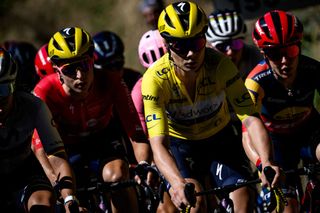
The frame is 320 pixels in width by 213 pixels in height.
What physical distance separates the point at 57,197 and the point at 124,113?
1.66 meters

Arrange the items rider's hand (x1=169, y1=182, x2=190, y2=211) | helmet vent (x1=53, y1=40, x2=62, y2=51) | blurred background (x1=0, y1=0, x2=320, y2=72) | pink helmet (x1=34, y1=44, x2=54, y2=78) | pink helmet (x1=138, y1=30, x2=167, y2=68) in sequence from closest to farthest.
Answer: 1. rider's hand (x1=169, y1=182, x2=190, y2=211)
2. helmet vent (x1=53, y1=40, x2=62, y2=51)
3. pink helmet (x1=138, y1=30, x2=167, y2=68)
4. pink helmet (x1=34, y1=44, x2=54, y2=78)
5. blurred background (x1=0, y1=0, x2=320, y2=72)

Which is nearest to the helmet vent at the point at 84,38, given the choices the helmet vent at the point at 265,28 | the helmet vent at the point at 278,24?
the helmet vent at the point at 265,28

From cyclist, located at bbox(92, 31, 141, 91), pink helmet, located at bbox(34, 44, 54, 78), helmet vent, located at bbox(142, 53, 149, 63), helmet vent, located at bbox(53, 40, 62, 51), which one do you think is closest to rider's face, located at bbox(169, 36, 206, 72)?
helmet vent, located at bbox(53, 40, 62, 51)

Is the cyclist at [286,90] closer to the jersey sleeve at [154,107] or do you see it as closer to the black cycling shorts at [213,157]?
the black cycling shorts at [213,157]

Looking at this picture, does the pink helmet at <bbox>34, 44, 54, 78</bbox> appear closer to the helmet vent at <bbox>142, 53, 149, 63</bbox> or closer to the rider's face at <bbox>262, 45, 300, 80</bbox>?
the helmet vent at <bbox>142, 53, 149, 63</bbox>

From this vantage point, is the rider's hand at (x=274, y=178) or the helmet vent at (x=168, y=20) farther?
the helmet vent at (x=168, y=20)

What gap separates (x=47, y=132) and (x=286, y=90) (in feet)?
8.20

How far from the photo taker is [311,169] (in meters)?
7.69

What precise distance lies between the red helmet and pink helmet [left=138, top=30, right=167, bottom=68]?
1.58 metres

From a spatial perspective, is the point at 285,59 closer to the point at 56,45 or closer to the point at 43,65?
the point at 56,45

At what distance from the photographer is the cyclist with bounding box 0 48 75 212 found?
24.8 feet

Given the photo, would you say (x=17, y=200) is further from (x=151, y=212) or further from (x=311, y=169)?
(x=311, y=169)

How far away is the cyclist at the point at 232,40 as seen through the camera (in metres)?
10.9

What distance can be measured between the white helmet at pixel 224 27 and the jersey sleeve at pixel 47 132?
3746mm
